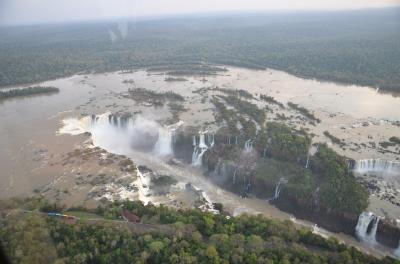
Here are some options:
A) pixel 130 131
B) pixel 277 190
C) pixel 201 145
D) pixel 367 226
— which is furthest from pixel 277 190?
pixel 130 131

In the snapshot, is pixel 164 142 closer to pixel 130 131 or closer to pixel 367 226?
pixel 130 131

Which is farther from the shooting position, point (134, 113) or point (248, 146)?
point (134, 113)

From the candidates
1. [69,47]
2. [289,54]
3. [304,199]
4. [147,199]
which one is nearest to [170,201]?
[147,199]

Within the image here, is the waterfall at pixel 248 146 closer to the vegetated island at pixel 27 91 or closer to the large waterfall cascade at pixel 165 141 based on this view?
the large waterfall cascade at pixel 165 141

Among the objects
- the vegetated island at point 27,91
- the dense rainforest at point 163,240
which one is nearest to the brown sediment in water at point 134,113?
the vegetated island at point 27,91

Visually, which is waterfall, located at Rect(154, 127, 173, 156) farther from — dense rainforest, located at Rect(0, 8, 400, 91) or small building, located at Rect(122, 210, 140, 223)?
dense rainforest, located at Rect(0, 8, 400, 91)

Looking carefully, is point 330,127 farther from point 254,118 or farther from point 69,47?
point 69,47
